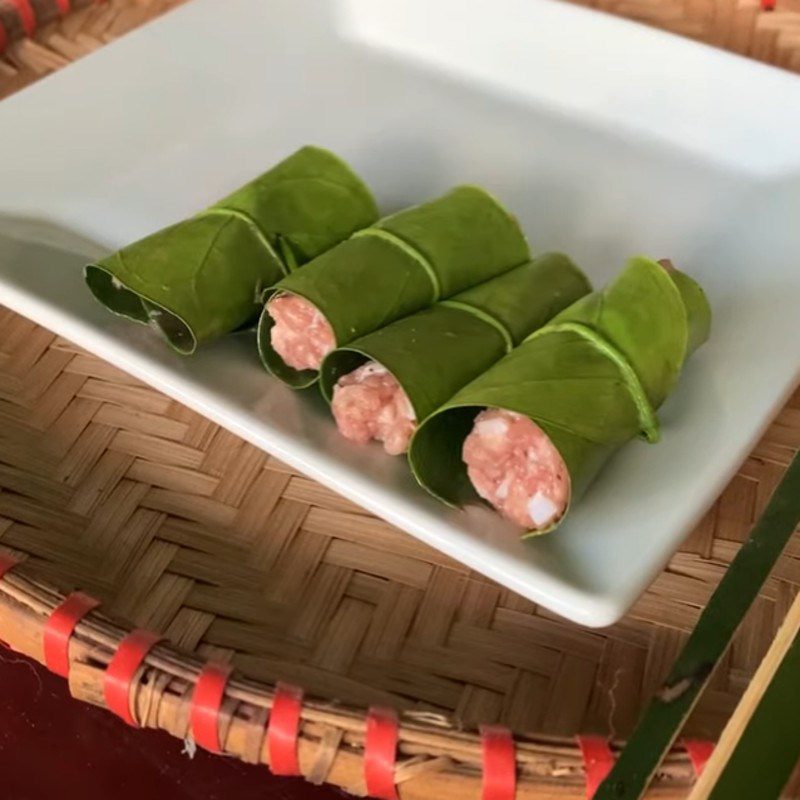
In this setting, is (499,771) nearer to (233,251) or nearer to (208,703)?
(208,703)

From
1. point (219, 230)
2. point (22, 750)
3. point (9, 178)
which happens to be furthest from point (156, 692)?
point (9, 178)

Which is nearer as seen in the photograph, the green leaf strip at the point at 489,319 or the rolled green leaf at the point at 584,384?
the rolled green leaf at the point at 584,384

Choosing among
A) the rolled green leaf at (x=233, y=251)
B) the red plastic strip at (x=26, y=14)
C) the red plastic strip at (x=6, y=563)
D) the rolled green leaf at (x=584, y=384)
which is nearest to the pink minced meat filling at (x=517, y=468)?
the rolled green leaf at (x=584, y=384)

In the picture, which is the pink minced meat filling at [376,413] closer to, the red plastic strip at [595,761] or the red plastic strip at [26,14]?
the red plastic strip at [595,761]

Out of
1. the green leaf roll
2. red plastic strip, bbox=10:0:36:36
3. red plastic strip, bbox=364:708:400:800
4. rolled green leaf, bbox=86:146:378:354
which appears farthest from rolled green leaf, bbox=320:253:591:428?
red plastic strip, bbox=10:0:36:36

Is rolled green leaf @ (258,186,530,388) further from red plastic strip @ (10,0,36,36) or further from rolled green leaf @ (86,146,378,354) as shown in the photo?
red plastic strip @ (10,0,36,36)

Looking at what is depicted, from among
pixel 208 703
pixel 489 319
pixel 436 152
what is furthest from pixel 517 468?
pixel 436 152
